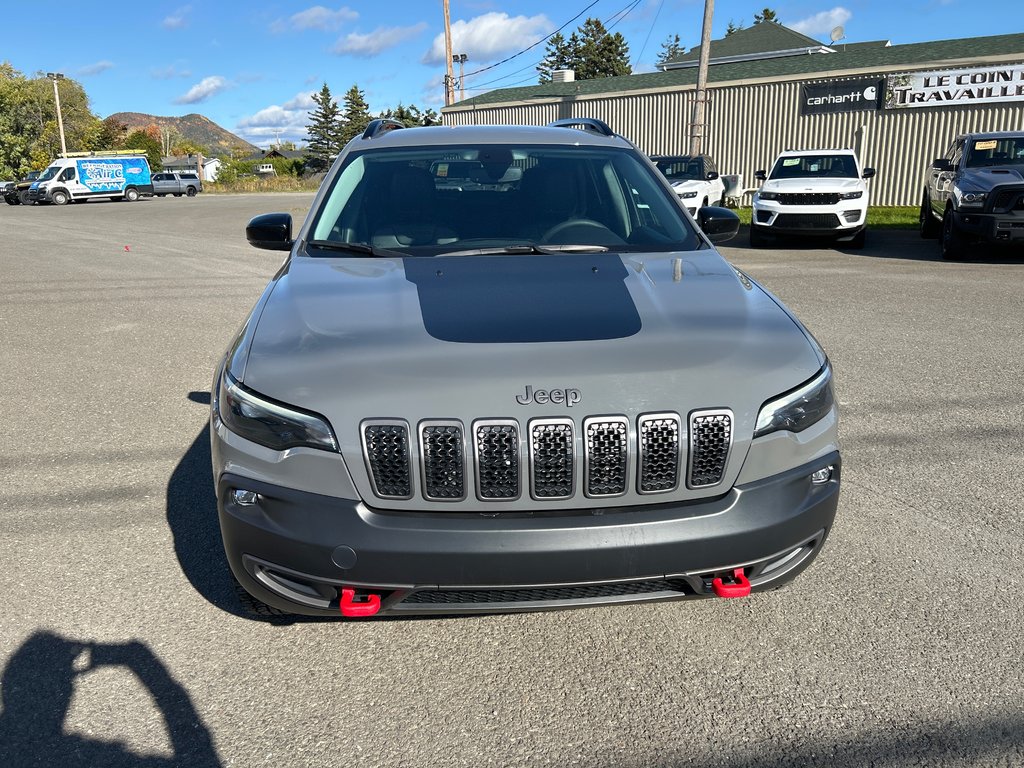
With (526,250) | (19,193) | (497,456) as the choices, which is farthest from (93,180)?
(497,456)

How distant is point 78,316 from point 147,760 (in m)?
8.09

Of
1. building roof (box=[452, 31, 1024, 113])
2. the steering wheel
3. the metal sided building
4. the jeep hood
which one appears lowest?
the jeep hood

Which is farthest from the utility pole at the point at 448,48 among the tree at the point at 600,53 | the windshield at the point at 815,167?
the tree at the point at 600,53

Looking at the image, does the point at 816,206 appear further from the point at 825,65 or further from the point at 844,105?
the point at 825,65

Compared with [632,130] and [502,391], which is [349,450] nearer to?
[502,391]

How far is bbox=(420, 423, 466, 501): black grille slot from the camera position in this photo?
7.52ft

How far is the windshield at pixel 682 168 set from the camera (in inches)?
803

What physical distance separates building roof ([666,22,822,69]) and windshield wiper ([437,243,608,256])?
1538 inches

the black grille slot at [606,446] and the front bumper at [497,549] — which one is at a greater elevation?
the black grille slot at [606,446]

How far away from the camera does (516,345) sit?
2473 mm

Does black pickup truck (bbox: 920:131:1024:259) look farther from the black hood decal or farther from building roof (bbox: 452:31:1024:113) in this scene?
building roof (bbox: 452:31:1024:113)

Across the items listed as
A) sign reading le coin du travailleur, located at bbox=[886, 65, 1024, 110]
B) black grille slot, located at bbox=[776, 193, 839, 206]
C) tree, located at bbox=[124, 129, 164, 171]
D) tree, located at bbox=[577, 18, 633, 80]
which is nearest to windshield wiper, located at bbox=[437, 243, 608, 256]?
black grille slot, located at bbox=[776, 193, 839, 206]

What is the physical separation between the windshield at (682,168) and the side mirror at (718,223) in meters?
16.8

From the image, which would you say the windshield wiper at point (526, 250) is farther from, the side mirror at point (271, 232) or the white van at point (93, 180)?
the white van at point (93, 180)
